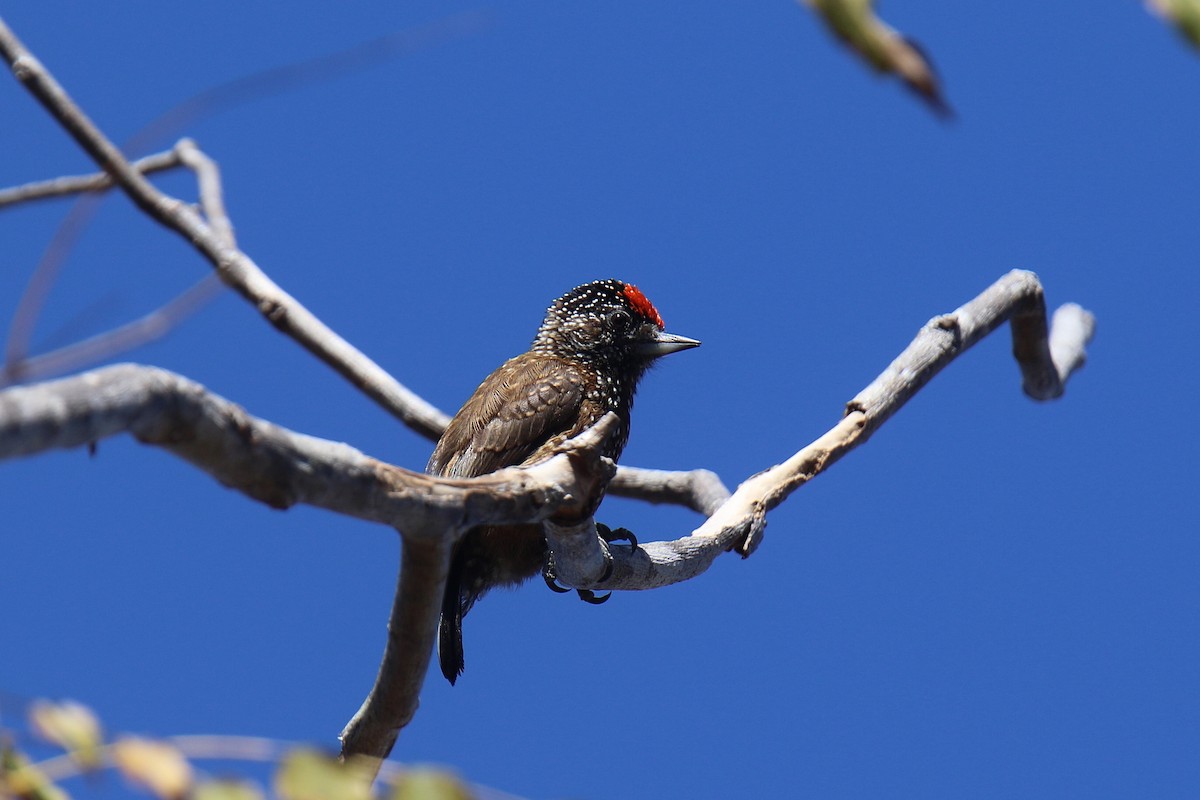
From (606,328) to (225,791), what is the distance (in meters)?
4.17

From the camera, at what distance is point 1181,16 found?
1125mm

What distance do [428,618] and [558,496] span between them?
1.45 ft

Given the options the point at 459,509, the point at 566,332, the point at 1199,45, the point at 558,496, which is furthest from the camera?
the point at 566,332

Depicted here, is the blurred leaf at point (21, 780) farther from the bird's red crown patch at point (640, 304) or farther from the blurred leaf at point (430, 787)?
the bird's red crown patch at point (640, 304)

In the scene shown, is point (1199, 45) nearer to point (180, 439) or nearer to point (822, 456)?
point (180, 439)

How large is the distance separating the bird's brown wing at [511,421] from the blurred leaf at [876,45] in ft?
11.2

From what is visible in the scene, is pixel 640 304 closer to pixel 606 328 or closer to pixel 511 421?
pixel 606 328

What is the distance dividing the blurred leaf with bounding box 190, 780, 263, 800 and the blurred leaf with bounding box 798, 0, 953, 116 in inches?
37.7

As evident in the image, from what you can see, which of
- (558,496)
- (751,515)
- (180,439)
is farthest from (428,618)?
(751,515)

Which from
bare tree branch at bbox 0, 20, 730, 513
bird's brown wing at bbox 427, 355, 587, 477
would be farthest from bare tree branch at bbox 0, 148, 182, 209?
bird's brown wing at bbox 427, 355, 587, 477

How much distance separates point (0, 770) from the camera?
1.45 metres

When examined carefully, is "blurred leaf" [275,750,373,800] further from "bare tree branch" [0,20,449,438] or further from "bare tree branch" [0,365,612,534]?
"bare tree branch" [0,20,449,438]

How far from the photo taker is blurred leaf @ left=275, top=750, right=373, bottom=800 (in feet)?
4.02

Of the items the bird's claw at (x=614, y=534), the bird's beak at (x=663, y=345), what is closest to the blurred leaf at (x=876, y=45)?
the bird's claw at (x=614, y=534)
